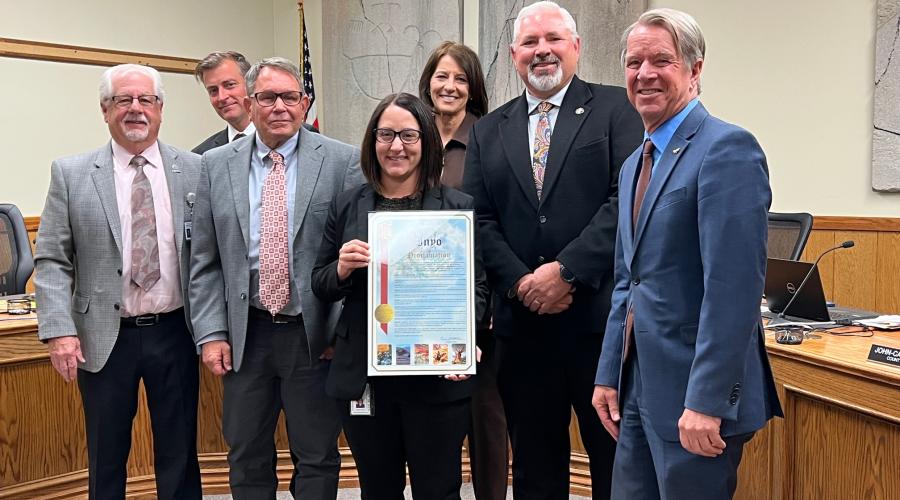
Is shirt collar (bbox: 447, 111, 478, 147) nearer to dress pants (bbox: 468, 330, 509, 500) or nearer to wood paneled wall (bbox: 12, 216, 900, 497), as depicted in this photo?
dress pants (bbox: 468, 330, 509, 500)

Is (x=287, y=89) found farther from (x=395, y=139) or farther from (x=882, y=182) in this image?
(x=882, y=182)

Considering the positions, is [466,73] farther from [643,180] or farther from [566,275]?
[643,180]

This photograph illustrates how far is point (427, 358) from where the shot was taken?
218cm

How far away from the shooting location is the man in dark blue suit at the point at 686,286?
5.24 feet

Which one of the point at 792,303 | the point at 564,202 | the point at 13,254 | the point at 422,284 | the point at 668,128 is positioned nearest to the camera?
the point at 668,128

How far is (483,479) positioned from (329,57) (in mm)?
4639

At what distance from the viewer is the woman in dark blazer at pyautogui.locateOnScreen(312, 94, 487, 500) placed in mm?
2240

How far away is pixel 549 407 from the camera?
2377 millimetres

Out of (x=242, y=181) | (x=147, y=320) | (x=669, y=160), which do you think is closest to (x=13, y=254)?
(x=147, y=320)

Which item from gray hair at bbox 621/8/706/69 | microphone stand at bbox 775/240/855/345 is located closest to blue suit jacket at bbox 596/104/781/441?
gray hair at bbox 621/8/706/69

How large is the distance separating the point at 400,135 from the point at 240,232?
60 centimetres

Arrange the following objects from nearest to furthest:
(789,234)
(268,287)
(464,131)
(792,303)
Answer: (268,287) → (464,131) → (792,303) → (789,234)

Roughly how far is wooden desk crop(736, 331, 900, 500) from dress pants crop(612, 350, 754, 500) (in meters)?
0.67

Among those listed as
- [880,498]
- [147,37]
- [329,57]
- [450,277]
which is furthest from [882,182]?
[147,37]
